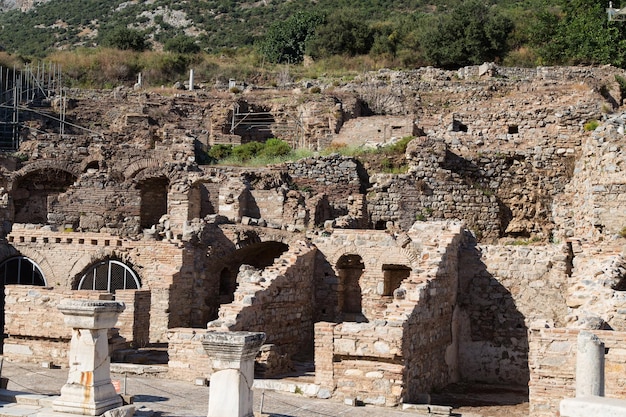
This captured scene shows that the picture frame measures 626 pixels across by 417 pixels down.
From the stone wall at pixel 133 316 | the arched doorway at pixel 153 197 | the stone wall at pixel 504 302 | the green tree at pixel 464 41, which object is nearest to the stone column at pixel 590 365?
the stone wall at pixel 504 302

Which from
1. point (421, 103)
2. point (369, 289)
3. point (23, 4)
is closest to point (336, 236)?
point (369, 289)

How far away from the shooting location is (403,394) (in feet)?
53.7

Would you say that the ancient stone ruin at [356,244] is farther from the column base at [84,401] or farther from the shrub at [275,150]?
the column base at [84,401]

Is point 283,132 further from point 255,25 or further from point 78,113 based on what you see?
point 255,25

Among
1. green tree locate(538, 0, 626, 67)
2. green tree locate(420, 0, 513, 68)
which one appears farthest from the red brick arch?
green tree locate(538, 0, 626, 67)

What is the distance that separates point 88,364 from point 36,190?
19.8 m

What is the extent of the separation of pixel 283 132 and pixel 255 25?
38986 mm

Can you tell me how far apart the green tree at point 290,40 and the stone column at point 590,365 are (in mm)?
41982

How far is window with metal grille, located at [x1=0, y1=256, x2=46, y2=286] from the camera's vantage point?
24.5 meters

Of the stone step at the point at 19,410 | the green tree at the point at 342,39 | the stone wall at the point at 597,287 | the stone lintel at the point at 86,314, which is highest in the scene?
the green tree at the point at 342,39

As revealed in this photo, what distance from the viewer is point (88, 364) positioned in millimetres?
14625

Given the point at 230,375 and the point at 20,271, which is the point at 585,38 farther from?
the point at 230,375

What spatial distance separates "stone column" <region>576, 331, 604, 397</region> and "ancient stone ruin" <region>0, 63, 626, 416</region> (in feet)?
4.23

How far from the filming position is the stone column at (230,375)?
13.2m
